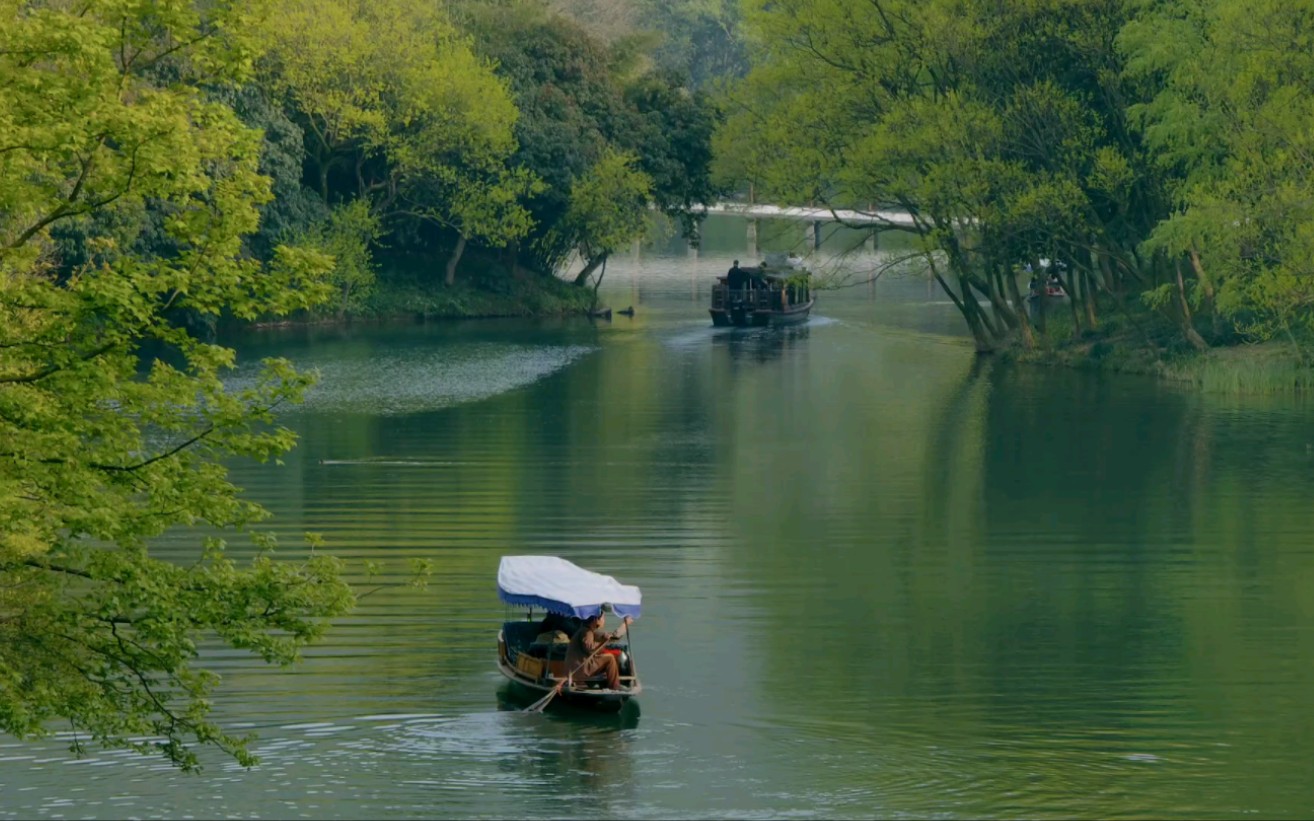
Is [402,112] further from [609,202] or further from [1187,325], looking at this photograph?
[1187,325]

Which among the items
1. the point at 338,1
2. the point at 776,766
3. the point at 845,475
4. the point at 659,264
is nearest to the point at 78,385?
the point at 776,766

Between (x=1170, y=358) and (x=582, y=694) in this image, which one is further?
(x=1170, y=358)

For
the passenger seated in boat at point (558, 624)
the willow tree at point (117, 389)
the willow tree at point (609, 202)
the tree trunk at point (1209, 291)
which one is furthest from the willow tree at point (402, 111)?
the willow tree at point (117, 389)

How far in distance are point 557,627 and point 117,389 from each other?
34.7ft

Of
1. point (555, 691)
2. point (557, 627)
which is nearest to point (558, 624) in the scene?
point (557, 627)

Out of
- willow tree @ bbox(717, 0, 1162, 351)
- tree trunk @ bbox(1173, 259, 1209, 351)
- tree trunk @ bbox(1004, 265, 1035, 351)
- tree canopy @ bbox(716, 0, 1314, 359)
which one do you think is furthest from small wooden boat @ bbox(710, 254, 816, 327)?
tree trunk @ bbox(1173, 259, 1209, 351)

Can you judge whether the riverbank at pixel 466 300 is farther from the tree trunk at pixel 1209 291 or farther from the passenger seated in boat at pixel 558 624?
the passenger seated in boat at pixel 558 624

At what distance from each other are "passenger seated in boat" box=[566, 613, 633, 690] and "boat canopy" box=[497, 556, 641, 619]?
211 millimetres

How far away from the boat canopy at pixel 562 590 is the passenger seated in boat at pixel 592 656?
211 mm

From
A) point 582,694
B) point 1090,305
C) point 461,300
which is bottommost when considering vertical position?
point 582,694

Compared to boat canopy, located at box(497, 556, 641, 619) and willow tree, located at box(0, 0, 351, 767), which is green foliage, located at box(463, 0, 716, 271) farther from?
willow tree, located at box(0, 0, 351, 767)

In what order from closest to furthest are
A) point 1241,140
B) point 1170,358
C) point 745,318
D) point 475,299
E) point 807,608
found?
point 807,608, point 1241,140, point 1170,358, point 745,318, point 475,299

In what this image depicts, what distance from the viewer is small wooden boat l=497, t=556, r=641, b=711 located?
24.9 meters

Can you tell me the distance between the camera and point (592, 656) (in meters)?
25.0
